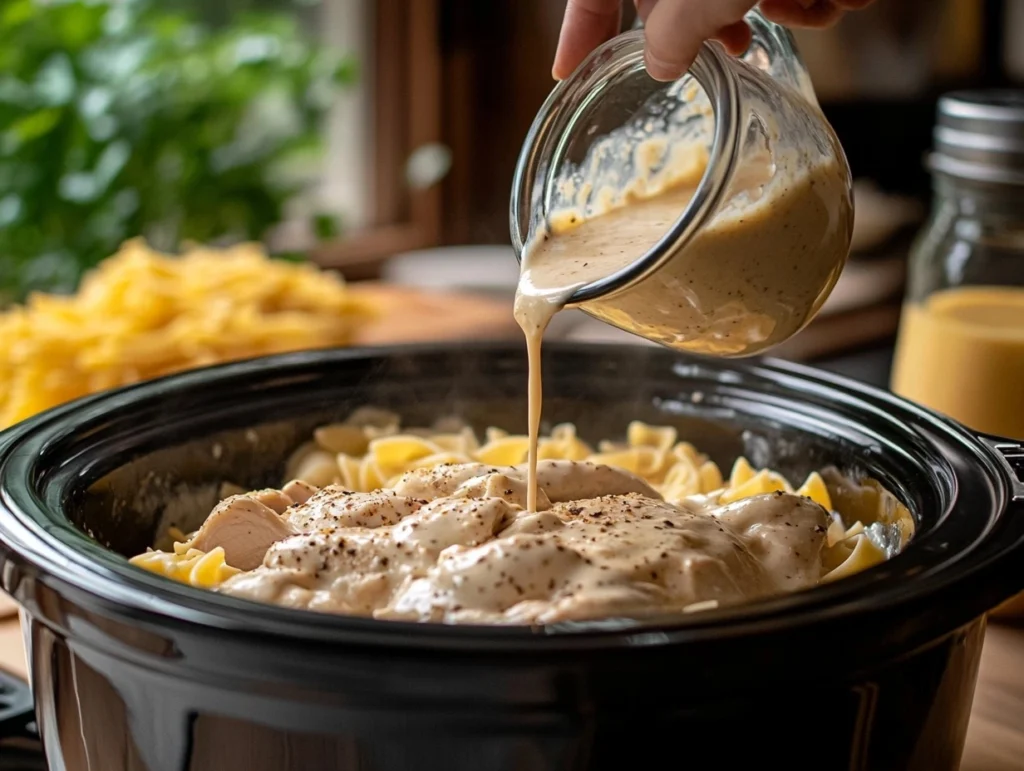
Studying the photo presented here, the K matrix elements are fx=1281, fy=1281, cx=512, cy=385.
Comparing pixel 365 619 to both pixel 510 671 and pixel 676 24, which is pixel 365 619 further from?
pixel 676 24

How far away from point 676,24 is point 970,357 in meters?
1.08

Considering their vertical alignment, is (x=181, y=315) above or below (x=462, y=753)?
below

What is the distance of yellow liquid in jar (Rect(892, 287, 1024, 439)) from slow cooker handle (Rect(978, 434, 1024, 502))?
2.37 ft

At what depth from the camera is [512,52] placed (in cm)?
541

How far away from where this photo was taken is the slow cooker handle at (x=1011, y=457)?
49.5 inches

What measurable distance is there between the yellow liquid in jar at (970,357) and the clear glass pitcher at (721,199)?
2.48ft

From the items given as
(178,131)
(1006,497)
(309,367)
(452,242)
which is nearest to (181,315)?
(309,367)

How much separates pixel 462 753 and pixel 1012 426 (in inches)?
57.5

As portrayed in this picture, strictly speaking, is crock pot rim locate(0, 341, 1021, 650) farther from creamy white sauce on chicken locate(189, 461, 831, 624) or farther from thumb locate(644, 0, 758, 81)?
thumb locate(644, 0, 758, 81)

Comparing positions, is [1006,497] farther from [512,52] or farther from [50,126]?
[512,52]

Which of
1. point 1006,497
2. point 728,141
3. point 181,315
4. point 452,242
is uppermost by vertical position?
point 728,141

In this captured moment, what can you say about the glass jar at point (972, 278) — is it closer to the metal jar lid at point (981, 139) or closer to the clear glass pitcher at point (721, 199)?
the metal jar lid at point (981, 139)

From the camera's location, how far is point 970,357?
2.15 metres

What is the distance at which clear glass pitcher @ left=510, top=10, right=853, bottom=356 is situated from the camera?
51.0 inches
